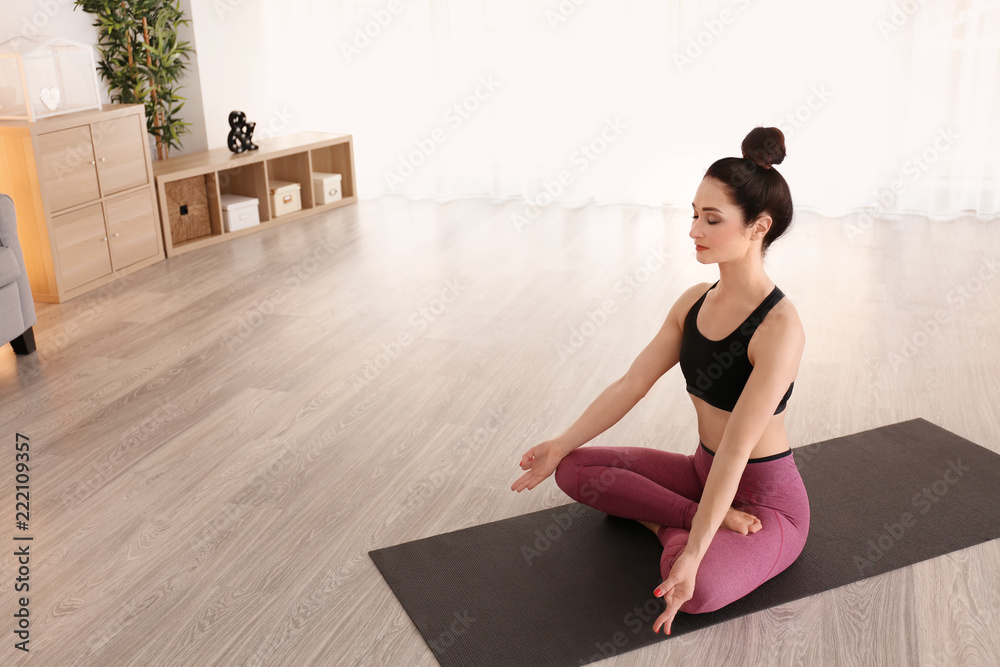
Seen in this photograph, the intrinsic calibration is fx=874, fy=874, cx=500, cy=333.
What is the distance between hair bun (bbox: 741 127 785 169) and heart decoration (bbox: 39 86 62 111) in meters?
2.97

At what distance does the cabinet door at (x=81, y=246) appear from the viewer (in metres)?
3.45

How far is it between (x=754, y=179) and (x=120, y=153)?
3016 millimetres

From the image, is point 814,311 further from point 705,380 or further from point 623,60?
point 623,60

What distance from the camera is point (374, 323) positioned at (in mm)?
3266

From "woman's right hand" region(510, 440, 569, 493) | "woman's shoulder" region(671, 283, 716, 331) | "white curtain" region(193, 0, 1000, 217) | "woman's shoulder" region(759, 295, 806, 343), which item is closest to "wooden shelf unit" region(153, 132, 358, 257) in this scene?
"white curtain" region(193, 0, 1000, 217)

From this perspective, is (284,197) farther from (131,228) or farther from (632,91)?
(632,91)

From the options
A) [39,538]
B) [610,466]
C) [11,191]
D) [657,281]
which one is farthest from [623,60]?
[39,538]

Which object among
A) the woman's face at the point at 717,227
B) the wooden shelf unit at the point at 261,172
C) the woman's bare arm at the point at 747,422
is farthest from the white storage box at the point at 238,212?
the woman's bare arm at the point at 747,422

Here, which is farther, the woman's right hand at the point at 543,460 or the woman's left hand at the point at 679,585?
the woman's right hand at the point at 543,460

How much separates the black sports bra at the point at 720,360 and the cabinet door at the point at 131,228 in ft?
9.27

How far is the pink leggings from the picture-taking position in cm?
162

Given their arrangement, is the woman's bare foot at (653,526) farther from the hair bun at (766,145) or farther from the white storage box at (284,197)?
the white storage box at (284,197)

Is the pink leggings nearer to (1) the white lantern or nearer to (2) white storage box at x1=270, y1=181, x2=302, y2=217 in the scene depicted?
(1) the white lantern

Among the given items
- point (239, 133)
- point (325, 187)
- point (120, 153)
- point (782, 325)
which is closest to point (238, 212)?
point (239, 133)
